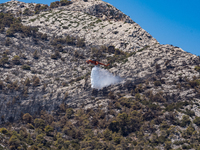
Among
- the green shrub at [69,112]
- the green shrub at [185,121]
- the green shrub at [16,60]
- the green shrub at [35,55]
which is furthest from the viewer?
the green shrub at [35,55]

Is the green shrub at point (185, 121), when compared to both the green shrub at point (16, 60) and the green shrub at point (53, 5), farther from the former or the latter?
the green shrub at point (53, 5)

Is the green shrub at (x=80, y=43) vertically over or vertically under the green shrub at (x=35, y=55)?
over

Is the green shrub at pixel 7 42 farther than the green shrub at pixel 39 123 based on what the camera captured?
Yes

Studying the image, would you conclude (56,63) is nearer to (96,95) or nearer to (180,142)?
(96,95)

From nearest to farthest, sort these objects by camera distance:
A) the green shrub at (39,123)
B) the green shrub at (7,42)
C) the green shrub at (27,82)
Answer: the green shrub at (39,123) < the green shrub at (27,82) < the green shrub at (7,42)

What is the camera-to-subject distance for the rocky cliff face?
98.5 meters

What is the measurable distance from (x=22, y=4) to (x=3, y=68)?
7247 cm

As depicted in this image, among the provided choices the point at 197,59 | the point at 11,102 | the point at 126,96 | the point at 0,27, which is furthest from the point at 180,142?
the point at 0,27

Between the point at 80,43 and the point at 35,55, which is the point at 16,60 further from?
the point at 80,43

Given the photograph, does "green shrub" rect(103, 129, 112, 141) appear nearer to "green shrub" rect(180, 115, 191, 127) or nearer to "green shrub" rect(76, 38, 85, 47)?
"green shrub" rect(180, 115, 191, 127)

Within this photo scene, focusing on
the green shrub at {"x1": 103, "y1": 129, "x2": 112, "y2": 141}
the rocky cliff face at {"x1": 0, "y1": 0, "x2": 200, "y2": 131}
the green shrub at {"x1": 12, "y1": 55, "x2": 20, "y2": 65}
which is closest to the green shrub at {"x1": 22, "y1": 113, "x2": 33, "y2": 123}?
the rocky cliff face at {"x1": 0, "y1": 0, "x2": 200, "y2": 131}

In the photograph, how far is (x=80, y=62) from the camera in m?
121

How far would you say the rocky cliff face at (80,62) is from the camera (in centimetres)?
9854

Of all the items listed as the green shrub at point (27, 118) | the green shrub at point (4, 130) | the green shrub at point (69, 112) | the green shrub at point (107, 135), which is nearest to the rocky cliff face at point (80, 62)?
the green shrub at point (27, 118)
